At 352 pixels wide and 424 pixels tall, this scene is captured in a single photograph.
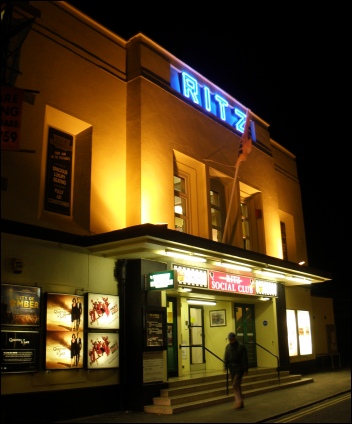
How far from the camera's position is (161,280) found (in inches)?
478

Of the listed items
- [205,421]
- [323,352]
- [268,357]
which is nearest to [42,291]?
[205,421]

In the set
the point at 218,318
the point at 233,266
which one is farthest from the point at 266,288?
the point at 233,266

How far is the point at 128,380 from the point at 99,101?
752 cm

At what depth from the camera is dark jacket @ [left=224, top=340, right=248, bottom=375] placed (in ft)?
38.2

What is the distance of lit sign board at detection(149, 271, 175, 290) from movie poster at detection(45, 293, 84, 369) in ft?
6.27

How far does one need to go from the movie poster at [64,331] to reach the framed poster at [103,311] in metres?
0.25

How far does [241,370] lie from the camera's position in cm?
1163

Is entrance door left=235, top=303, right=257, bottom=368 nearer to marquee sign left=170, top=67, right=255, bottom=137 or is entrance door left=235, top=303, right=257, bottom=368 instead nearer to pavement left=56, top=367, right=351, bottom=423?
pavement left=56, top=367, right=351, bottom=423

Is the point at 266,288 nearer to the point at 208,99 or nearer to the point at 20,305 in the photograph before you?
the point at 208,99

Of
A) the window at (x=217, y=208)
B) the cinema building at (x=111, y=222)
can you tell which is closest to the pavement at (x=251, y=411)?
the cinema building at (x=111, y=222)

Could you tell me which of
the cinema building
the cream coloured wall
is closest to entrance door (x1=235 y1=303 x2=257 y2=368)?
the cinema building

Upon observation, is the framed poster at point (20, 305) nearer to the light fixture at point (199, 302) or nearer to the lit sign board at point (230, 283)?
the lit sign board at point (230, 283)

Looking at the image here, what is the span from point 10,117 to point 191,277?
262 inches

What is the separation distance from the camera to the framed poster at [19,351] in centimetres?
959
